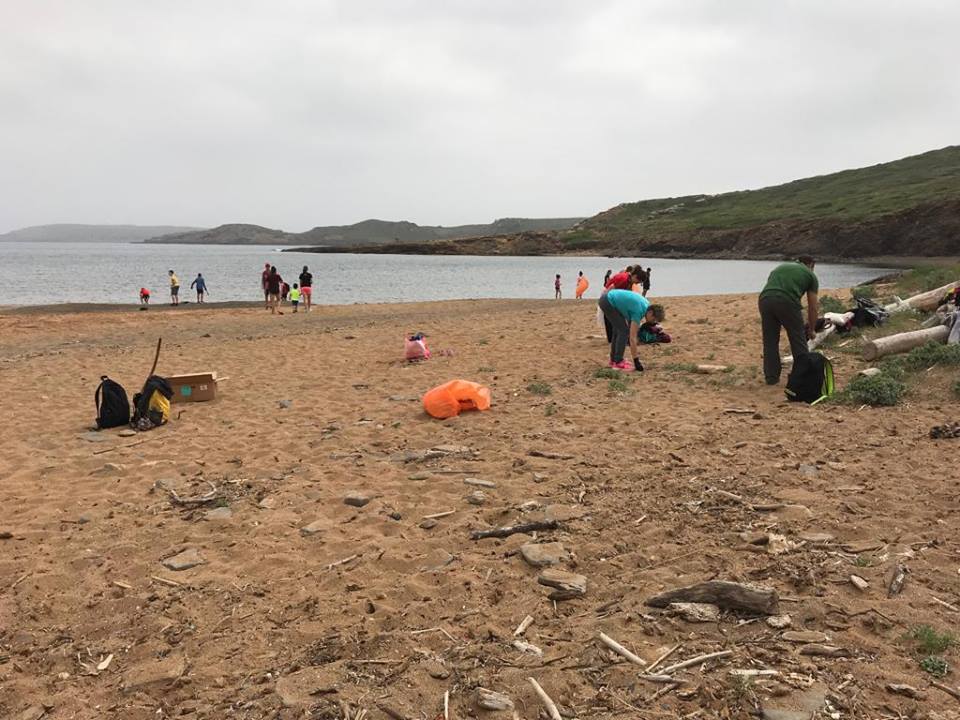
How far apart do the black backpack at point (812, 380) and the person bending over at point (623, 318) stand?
8.15ft

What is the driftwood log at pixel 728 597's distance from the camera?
127 inches

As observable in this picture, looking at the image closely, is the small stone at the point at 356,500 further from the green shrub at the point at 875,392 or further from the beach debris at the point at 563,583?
A: the green shrub at the point at 875,392

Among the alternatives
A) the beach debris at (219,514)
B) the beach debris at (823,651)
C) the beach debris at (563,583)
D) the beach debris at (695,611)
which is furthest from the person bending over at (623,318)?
the beach debris at (823,651)

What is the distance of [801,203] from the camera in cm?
11356

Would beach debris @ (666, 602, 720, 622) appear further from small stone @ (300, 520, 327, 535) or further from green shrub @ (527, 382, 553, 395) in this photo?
green shrub @ (527, 382, 553, 395)

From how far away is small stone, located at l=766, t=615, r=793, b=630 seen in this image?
3090 millimetres

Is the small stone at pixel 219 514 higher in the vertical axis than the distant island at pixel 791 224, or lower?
lower

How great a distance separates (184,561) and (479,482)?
2.29m

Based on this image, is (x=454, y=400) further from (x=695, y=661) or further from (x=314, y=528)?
(x=695, y=661)

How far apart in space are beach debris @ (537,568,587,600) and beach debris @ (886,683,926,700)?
4.84 ft

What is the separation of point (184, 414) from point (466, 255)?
113109 millimetres

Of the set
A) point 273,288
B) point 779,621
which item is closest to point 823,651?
point 779,621

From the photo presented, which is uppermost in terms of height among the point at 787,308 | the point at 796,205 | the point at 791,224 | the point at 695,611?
the point at 796,205

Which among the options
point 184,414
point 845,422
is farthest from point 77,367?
point 845,422
